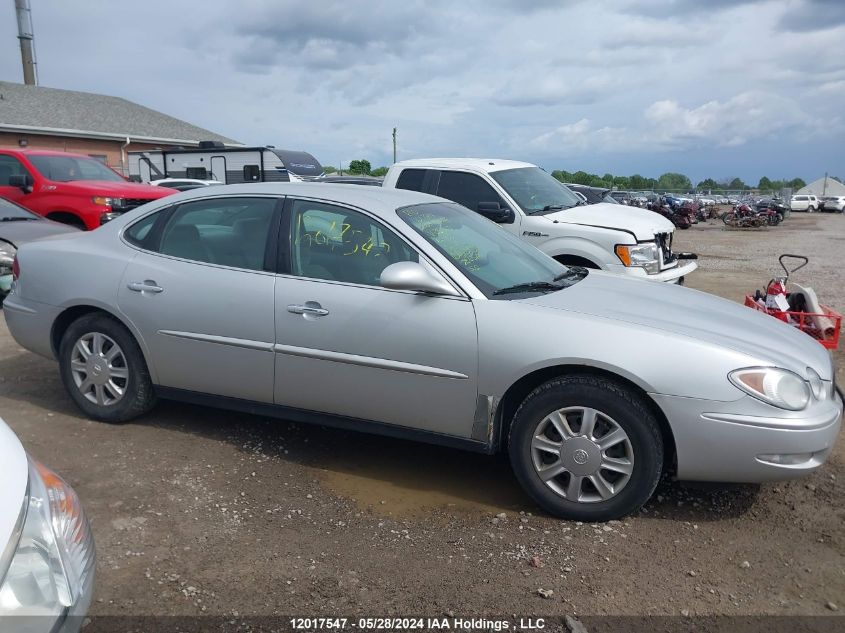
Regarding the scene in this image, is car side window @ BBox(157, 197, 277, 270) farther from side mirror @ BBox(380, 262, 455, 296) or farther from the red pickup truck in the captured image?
the red pickup truck

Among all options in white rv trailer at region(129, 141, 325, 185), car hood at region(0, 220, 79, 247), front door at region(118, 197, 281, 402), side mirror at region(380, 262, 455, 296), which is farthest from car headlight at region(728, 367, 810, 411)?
white rv trailer at region(129, 141, 325, 185)

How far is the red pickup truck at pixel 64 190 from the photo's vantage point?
390 inches

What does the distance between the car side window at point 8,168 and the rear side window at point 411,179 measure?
614cm

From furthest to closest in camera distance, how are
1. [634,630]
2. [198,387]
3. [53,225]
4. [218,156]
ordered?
1. [218,156]
2. [53,225]
3. [198,387]
4. [634,630]

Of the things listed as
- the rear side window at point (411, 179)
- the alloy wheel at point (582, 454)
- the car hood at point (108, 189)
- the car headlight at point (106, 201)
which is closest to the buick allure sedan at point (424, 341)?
the alloy wheel at point (582, 454)

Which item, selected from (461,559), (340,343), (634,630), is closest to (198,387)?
(340,343)

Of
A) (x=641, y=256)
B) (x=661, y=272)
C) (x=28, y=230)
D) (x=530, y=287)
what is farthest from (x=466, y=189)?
(x=28, y=230)

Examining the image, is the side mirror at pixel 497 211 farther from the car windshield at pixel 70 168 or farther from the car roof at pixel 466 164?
the car windshield at pixel 70 168

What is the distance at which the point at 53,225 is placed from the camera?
8.85 metres

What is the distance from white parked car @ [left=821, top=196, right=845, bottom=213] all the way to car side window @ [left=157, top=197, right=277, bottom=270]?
5604 cm

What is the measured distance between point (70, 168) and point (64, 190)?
0.90 meters

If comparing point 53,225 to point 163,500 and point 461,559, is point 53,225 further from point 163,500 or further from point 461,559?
point 461,559

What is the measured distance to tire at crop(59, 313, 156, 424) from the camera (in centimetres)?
451

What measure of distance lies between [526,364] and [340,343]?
1016mm
